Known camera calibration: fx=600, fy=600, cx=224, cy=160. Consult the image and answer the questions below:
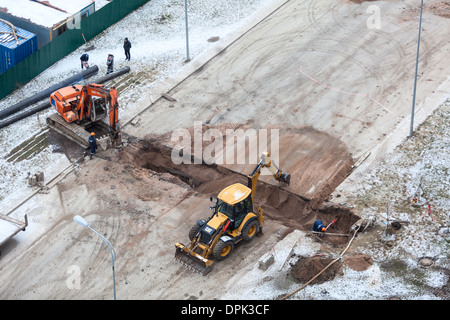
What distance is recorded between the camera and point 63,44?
3541 cm

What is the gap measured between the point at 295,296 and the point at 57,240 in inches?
379

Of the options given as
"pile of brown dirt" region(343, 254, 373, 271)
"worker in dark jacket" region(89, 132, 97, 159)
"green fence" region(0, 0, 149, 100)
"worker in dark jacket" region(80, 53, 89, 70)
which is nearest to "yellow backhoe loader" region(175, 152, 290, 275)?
"pile of brown dirt" region(343, 254, 373, 271)

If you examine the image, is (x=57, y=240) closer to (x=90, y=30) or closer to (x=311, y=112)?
(x=311, y=112)

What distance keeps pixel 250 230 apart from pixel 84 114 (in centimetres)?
1129

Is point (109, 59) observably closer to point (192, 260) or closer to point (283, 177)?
point (283, 177)

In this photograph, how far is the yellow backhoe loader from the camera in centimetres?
2145

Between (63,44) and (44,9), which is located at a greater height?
(44,9)

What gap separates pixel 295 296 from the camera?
66.3ft

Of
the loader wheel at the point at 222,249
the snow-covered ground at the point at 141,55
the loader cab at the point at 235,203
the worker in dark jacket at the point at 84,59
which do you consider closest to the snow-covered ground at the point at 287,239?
the snow-covered ground at the point at 141,55

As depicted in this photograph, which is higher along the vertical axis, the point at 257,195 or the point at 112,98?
the point at 112,98

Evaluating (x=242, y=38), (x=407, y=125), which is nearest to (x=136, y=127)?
(x=242, y=38)

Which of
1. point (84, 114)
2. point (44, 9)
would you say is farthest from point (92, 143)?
point (44, 9)

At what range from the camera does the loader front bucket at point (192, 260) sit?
69.7ft

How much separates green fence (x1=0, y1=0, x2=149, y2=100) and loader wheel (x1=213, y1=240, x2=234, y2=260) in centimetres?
1748
